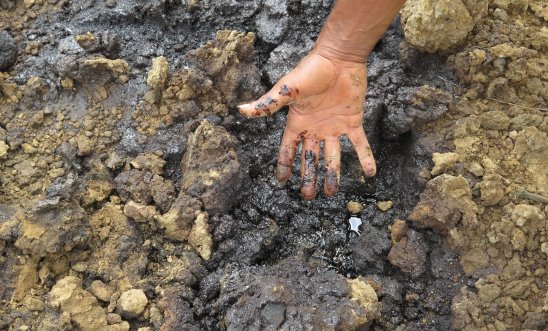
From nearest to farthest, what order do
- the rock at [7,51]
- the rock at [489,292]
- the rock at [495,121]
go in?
1. the rock at [489,292]
2. the rock at [495,121]
3. the rock at [7,51]

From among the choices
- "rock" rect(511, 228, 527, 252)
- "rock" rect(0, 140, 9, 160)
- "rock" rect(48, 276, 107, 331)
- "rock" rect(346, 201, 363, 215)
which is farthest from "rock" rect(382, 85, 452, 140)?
"rock" rect(0, 140, 9, 160)

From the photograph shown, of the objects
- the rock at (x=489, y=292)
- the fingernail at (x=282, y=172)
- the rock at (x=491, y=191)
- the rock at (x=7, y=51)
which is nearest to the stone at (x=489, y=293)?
the rock at (x=489, y=292)

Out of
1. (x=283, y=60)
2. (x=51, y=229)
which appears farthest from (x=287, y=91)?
(x=51, y=229)

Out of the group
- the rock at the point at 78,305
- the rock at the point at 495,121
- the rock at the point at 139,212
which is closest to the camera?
the rock at the point at 78,305

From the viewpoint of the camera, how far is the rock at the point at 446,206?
207cm

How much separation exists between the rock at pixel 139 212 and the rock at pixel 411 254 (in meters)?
1.00

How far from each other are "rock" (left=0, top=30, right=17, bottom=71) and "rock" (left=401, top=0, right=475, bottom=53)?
186 centimetres

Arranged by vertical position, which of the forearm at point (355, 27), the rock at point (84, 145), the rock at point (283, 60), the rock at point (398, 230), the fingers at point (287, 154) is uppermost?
the forearm at point (355, 27)

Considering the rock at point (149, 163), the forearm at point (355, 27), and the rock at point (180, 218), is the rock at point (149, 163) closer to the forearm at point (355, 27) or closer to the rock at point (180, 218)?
the rock at point (180, 218)

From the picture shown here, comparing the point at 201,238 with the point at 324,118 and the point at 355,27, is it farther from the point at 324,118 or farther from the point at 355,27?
the point at 355,27

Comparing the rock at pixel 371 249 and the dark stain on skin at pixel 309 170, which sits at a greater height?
the dark stain on skin at pixel 309 170

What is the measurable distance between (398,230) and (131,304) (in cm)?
110

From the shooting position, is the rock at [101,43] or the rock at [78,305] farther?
the rock at [101,43]

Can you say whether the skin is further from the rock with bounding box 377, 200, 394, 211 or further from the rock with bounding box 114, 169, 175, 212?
the rock with bounding box 114, 169, 175, 212
